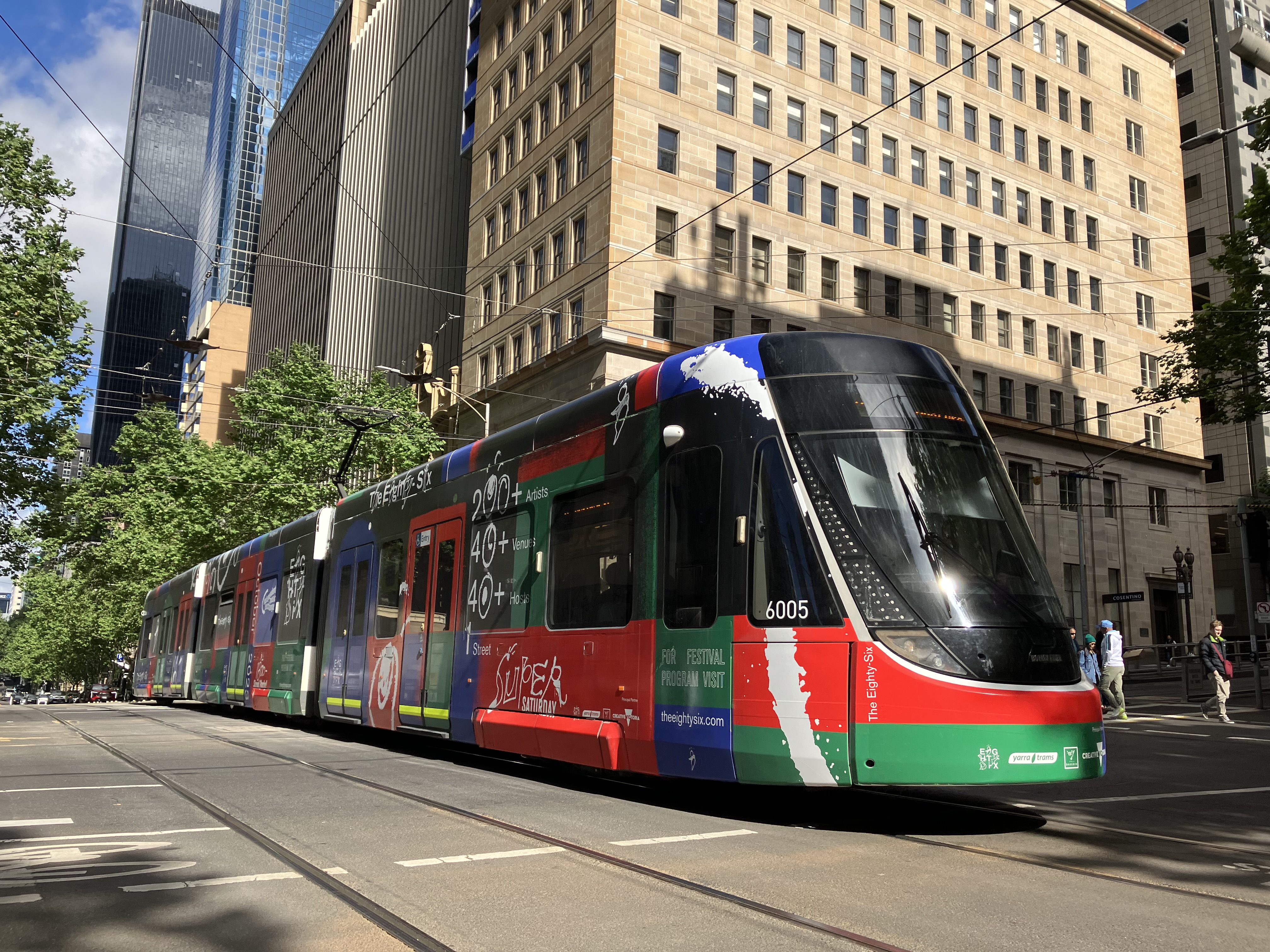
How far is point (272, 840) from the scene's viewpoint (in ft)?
22.1

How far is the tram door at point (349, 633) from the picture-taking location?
1470 cm

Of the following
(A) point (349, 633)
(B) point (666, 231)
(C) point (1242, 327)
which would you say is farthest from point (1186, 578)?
(A) point (349, 633)

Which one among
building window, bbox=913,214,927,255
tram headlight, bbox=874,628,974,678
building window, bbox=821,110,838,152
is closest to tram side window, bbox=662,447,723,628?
tram headlight, bbox=874,628,974,678

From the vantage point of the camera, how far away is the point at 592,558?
376 inches

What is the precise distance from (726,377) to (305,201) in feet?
289

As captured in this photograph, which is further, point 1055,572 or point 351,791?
point 1055,572

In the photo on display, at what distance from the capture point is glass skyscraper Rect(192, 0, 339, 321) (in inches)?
5659

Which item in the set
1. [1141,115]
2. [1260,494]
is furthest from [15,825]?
[1260,494]

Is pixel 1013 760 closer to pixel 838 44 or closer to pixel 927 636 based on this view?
pixel 927 636

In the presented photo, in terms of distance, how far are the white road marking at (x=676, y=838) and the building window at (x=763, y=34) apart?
131 ft

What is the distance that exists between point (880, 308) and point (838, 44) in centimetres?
1072

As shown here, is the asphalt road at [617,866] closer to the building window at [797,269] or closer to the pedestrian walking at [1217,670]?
the pedestrian walking at [1217,670]

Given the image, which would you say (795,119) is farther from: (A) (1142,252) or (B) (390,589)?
(B) (390,589)

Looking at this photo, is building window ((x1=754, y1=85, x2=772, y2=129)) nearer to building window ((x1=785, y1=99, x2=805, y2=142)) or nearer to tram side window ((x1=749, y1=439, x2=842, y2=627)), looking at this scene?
building window ((x1=785, y1=99, x2=805, y2=142))
